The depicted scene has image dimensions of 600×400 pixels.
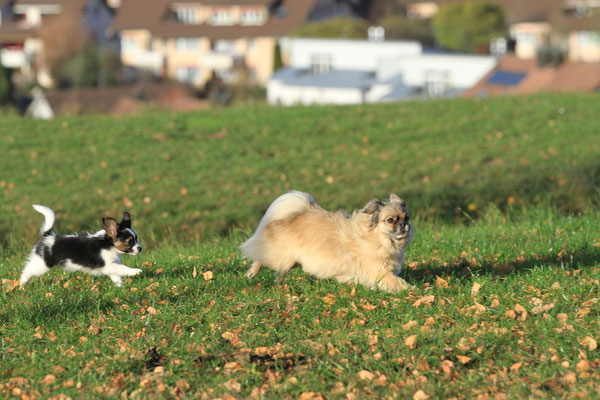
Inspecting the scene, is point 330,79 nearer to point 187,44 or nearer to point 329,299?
point 187,44

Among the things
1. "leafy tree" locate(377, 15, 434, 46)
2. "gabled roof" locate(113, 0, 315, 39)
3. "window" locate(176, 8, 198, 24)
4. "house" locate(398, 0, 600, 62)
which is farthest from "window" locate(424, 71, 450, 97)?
"window" locate(176, 8, 198, 24)

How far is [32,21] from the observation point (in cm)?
9388

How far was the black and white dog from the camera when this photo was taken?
27.9 ft

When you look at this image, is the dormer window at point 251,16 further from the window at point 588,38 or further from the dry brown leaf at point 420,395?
the dry brown leaf at point 420,395

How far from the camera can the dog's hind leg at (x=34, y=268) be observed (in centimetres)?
858

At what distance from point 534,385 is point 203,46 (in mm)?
86352

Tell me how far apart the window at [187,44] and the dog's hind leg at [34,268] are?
83.5 m

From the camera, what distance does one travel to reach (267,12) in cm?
8969

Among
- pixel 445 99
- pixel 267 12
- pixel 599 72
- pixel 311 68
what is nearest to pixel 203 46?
pixel 267 12

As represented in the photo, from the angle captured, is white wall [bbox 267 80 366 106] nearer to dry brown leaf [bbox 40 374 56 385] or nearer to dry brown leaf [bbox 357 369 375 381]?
dry brown leaf [bbox 40 374 56 385]

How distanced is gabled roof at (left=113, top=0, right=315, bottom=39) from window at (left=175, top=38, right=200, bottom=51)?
0.67 metres

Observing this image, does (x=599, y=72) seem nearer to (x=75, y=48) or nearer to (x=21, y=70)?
(x=75, y=48)

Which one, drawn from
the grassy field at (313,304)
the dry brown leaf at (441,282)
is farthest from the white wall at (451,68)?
the dry brown leaf at (441,282)

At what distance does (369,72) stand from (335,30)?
1467 centimetres
